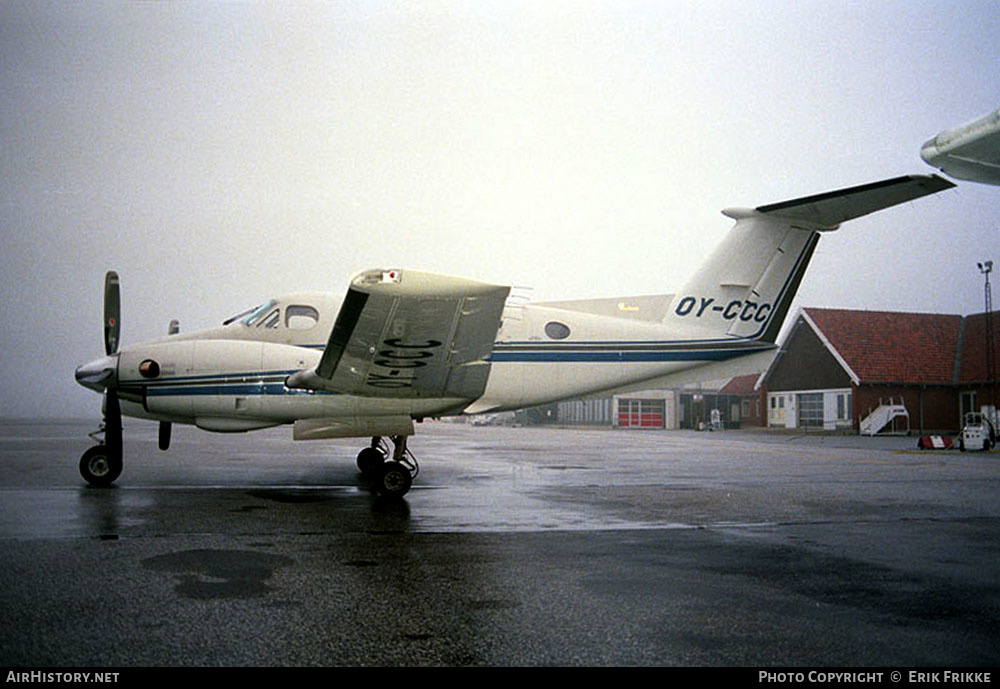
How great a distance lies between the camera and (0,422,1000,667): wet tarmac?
401cm

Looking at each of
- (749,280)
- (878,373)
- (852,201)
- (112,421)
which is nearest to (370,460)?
(112,421)

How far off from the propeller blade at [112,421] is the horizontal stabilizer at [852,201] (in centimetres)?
1170

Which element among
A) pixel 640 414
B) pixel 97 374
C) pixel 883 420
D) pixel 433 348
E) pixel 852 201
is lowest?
pixel 640 414

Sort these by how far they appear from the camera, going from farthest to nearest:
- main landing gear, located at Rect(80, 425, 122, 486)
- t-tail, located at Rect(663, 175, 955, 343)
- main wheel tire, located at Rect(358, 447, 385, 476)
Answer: main wheel tire, located at Rect(358, 447, 385, 476), t-tail, located at Rect(663, 175, 955, 343), main landing gear, located at Rect(80, 425, 122, 486)

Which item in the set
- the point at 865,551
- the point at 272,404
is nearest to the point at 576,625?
the point at 865,551

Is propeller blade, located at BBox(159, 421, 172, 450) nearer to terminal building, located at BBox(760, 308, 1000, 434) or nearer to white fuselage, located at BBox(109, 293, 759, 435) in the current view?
white fuselage, located at BBox(109, 293, 759, 435)

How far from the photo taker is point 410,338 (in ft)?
32.1

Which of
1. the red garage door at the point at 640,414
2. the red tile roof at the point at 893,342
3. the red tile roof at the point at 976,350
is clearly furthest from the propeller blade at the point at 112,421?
the red garage door at the point at 640,414

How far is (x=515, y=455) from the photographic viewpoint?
2188 centimetres

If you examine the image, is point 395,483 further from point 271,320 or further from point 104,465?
point 104,465

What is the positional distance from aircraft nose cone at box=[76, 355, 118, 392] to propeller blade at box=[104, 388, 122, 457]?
7.7 inches

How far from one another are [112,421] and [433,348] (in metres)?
5.69

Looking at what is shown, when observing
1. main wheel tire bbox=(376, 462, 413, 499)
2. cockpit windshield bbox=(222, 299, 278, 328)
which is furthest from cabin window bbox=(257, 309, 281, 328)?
main wheel tire bbox=(376, 462, 413, 499)

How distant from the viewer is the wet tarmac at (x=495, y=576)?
158 inches
